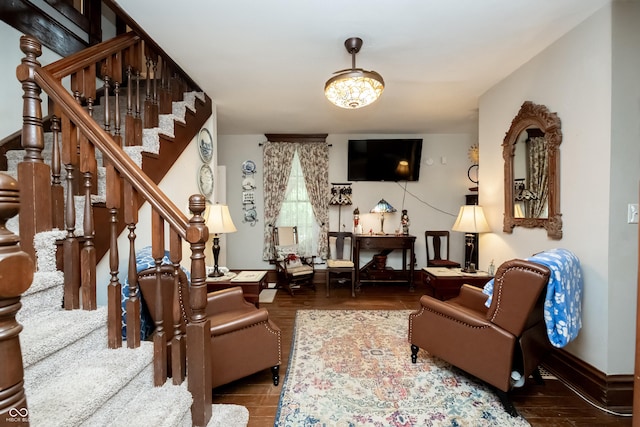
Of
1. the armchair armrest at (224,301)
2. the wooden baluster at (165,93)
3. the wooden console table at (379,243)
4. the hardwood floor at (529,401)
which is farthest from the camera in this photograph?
the wooden console table at (379,243)

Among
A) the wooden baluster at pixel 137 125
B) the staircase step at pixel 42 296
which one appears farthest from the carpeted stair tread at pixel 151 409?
the wooden baluster at pixel 137 125

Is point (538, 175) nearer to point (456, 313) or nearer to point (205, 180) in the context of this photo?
point (456, 313)

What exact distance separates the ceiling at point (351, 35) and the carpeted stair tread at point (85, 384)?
82.1 inches

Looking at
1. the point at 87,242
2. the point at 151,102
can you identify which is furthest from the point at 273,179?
the point at 87,242

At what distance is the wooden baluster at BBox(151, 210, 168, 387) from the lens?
1.29m

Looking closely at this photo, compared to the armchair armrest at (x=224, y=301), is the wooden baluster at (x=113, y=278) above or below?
above

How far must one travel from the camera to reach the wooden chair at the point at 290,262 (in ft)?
14.1

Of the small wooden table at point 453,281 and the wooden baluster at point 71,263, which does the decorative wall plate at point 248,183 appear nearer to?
the small wooden table at point 453,281

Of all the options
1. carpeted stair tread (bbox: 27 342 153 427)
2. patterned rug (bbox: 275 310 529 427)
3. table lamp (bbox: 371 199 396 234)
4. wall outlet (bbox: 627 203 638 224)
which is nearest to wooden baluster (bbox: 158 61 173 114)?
carpeted stair tread (bbox: 27 342 153 427)

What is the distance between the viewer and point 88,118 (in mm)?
1310

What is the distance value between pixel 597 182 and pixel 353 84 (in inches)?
72.4

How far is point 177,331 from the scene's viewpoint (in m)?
1.30

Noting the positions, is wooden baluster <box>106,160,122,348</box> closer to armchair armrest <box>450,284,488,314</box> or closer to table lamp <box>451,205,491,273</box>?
armchair armrest <box>450,284,488,314</box>

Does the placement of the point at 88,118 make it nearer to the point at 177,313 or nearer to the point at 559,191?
the point at 177,313
